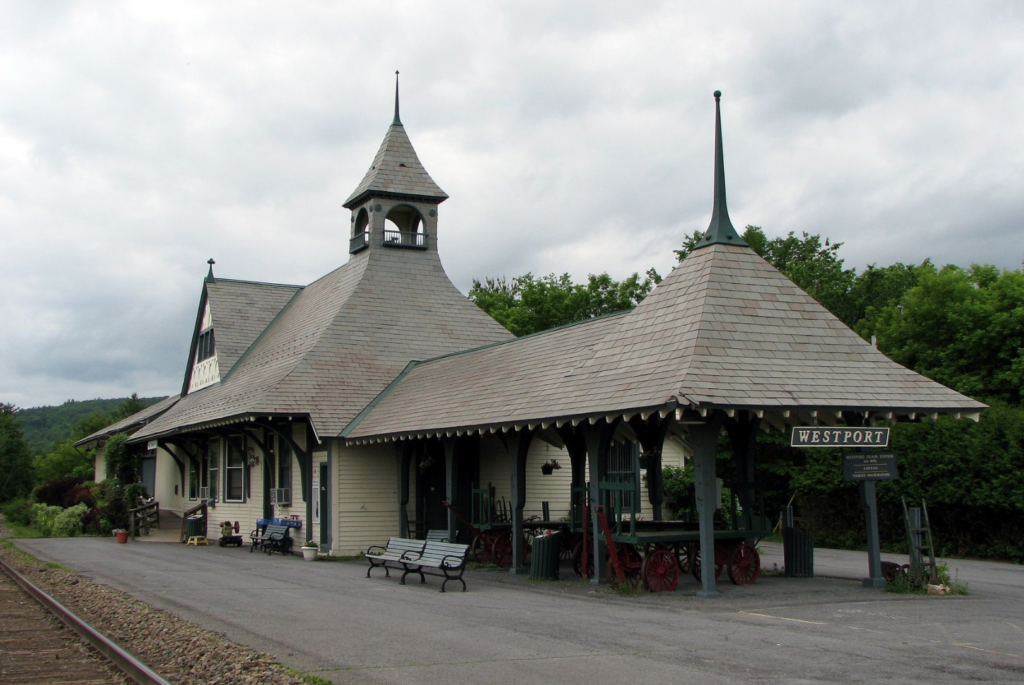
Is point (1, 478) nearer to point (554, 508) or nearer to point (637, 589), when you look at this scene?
point (554, 508)

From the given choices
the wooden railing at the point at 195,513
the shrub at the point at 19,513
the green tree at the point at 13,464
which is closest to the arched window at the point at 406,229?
the wooden railing at the point at 195,513

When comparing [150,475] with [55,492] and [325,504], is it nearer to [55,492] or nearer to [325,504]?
[55,492]

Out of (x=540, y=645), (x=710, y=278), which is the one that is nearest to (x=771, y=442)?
(x=710, y=278)

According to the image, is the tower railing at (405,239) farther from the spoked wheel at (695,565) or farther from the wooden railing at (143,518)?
the spoked wheel at (695,565)

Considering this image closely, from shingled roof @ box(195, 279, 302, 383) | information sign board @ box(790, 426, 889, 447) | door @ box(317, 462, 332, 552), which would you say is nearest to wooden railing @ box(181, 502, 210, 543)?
shingled roof @ box(195, 279, 302, 383)

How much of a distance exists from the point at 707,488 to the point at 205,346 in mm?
23968

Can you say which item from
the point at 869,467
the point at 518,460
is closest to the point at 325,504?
the point at 518,460

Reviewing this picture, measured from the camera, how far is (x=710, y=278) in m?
14.8

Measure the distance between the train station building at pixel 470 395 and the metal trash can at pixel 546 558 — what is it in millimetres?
689

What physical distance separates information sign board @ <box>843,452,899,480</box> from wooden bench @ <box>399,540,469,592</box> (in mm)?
5579

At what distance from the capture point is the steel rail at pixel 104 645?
25.4 ft

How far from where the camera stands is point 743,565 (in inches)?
571

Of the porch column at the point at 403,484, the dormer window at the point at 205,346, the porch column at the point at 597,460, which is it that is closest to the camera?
the porch column at the point at 597,460

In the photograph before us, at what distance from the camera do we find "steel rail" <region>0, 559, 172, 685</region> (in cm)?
774
